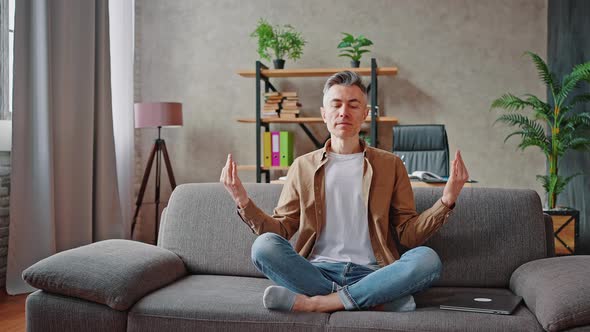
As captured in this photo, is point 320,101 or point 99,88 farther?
point 320,101

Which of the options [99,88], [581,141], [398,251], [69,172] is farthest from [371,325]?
[581,141]

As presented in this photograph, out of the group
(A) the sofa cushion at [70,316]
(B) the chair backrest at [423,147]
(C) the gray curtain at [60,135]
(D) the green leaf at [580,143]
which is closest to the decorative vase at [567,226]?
(D) the green leaf at [580,143]

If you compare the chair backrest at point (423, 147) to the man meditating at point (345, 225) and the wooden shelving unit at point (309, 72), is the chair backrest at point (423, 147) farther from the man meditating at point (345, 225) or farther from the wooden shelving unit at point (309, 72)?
the man meditating at point (345, 225)

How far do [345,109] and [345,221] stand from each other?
39 centimetres

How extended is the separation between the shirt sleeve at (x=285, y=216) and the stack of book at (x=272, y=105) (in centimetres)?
290

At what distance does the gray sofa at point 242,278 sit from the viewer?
168 centimetres

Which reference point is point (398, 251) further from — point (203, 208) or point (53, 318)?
point (53, 318)

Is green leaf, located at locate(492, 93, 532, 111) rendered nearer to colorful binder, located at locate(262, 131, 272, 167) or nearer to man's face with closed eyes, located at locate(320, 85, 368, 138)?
colorful binder, located at locate(262, 131, 272, 167)

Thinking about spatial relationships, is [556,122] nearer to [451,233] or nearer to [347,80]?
[451,233]

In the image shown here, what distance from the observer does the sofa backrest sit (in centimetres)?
207

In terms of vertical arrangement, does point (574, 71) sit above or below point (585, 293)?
above

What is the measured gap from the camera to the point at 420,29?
206 inches

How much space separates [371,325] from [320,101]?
379 cm

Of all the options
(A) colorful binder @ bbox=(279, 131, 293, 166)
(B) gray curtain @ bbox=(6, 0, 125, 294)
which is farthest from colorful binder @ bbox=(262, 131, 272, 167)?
(B) gray curtain @ bbox=(6, 0, 125, 294)
